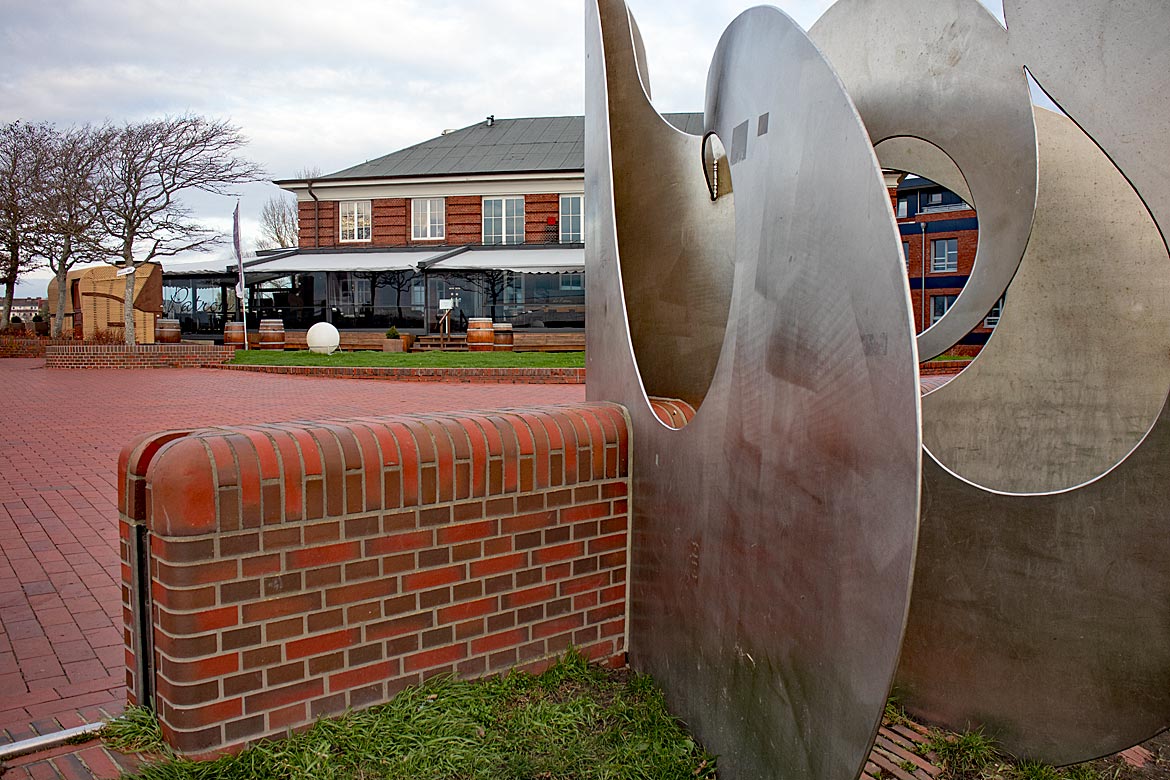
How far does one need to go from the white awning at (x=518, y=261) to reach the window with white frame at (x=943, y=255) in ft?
76.0

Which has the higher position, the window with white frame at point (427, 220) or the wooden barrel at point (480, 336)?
the window with white frame at point (427, 220)

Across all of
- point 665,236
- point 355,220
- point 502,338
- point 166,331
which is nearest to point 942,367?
point 502,338

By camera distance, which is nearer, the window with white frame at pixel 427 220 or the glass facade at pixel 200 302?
the window with white frame at pixel 427 220

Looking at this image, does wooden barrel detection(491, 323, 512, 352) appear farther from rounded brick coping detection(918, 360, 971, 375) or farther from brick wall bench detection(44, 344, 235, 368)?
rounded brick coping detection(918, 360, 971, 375)

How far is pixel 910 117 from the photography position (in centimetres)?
365

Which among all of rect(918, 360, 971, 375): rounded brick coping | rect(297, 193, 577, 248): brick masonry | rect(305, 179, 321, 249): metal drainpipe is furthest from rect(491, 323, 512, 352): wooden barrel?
rect(305, 179, 321, 249): metal drainpipe

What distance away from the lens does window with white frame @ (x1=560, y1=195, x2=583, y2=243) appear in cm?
3144

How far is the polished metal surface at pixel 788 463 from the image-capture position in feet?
6.45

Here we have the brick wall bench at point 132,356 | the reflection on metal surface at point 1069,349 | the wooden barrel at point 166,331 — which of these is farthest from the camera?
the wooden barrel at point 166,331

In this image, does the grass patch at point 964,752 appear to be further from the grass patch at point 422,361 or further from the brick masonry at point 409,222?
the brick masonry at point 409,222

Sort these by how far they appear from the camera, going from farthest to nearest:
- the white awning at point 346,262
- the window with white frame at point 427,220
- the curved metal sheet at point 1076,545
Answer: the window with white frame at point 427,220 → the white awning at point 346,262 → the curved metal sheet at point 1076,545

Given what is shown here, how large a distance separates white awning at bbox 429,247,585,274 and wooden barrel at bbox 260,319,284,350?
17.6 feet

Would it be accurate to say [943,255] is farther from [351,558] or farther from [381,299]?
[351,558]

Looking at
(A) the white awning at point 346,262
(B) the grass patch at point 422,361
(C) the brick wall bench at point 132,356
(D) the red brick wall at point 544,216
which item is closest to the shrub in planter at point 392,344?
(A) the white awning at point 346,262
